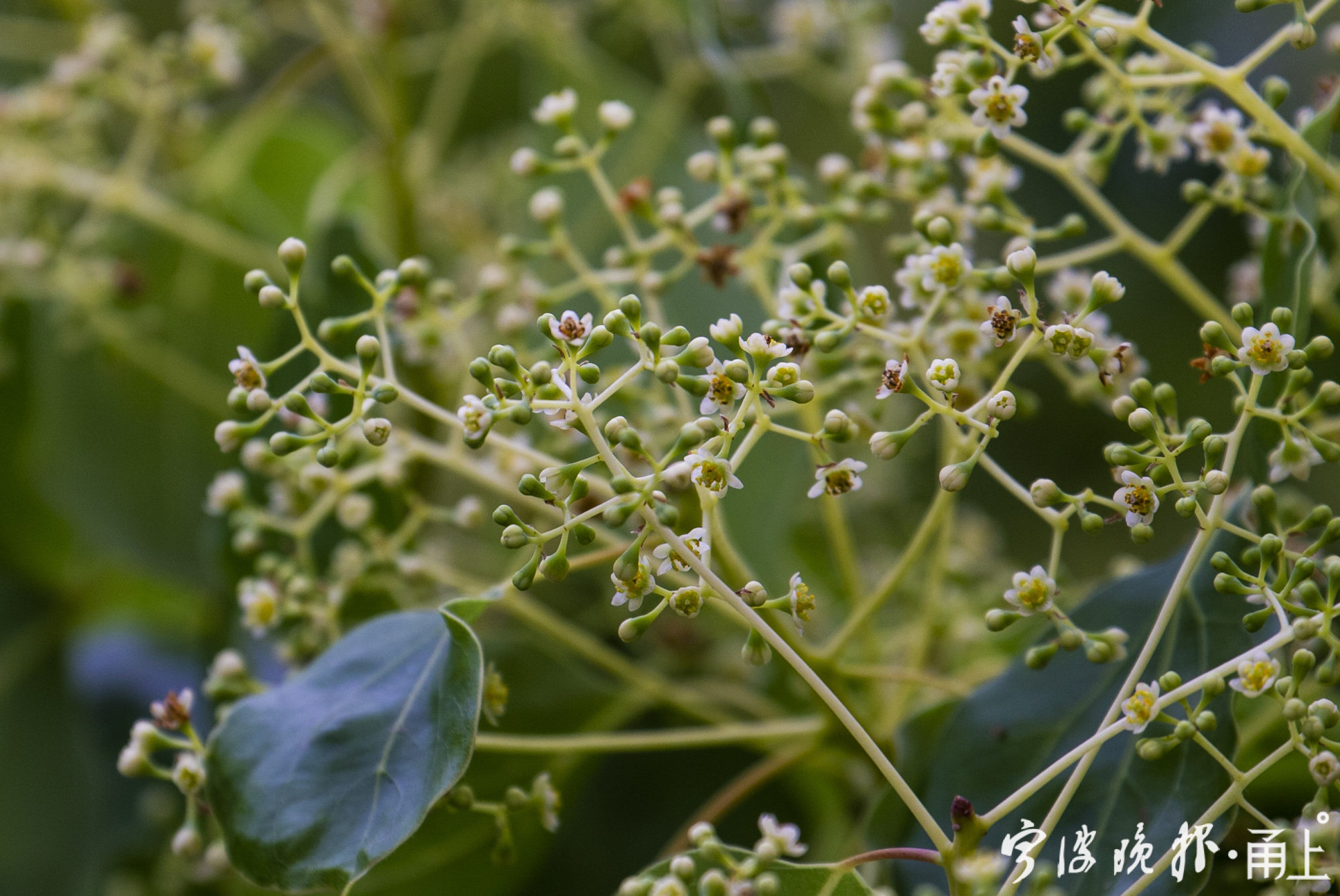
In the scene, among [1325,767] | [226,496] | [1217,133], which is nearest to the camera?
[1325,767]

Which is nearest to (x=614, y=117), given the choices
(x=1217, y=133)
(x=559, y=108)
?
(x=559, y=108)

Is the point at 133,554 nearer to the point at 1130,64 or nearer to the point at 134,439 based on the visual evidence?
the point at 134,439

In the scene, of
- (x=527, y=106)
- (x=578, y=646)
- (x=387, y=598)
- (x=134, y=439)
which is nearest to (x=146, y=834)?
(x=134, y=439)

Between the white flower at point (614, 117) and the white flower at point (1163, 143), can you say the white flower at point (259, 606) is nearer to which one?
the white flower at point (614, 117)

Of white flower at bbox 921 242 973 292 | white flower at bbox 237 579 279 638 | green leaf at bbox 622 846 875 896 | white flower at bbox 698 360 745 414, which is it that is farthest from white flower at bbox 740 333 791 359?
white flower at bbox 237 579 279 638

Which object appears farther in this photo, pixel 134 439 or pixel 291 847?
pixel 134 439

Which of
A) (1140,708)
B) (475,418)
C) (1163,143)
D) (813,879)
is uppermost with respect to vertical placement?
(1163,143)

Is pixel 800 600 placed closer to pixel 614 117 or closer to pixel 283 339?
pixel 614 117
